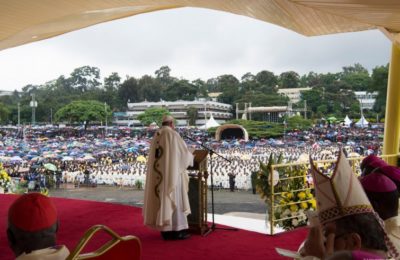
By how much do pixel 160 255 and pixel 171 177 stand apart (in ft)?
2.78

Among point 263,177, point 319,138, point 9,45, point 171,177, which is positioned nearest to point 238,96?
point 319,138

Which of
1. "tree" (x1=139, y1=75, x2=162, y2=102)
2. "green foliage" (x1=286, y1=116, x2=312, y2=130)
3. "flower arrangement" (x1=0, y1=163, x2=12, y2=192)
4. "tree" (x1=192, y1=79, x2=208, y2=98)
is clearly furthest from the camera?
"tree" (x1=139, y1=75, x2=162, y2=102)

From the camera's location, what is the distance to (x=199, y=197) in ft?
16.2

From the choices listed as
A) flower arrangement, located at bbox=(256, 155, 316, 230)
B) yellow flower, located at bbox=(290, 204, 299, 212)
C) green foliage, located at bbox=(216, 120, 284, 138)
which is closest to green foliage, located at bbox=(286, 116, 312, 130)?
green foliage, located at bbox=(216, 120, 284, 138)

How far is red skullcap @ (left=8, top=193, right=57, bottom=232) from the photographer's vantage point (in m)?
1.46

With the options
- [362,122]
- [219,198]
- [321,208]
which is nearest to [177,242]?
[321,208]

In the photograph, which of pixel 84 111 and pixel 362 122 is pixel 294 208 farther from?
pixel 84 111

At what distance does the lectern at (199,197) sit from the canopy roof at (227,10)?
204 cm

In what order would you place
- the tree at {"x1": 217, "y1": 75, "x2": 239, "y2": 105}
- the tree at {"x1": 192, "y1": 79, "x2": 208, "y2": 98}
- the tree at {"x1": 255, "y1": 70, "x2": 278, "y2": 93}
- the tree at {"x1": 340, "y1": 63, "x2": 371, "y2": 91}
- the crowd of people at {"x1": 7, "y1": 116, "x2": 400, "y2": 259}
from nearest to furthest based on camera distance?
the crowd of people at {"x1": 7, "y1": 116, "x2": 400, "y2": 259}
the tree at {"x1": 340, "y1": 63, "x2": 371, "y2": 91}
the tree at {"x1": 255, "y1": 70, "x2": 278, "y2": 93}
the tree at {"x1": 217, "y1": 75, "x2": 239, "y2": 105}
the tree at {"x1": 192, "y1": 79, "x2": 208, "y2": 98}

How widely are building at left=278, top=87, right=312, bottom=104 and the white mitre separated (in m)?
10.9

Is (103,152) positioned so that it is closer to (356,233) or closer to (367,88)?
(367,88)

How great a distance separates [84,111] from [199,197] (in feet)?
32.7

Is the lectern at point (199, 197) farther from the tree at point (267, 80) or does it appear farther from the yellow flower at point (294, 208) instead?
the tree at point (267, 80)

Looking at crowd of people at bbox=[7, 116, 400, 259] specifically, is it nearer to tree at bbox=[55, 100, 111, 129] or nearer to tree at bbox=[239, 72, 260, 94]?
tree at bbox=[239, 72, 260, 94]
